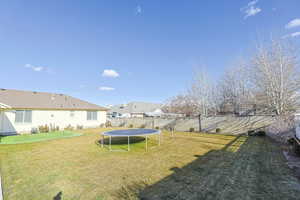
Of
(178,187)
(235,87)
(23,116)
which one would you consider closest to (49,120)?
(23,116)

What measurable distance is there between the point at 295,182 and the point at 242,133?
8.68 metres

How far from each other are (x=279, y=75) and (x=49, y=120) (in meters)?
21.3

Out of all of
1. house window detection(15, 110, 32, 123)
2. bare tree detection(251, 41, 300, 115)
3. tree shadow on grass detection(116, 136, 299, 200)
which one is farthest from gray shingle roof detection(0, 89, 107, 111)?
bare tree detection(251, 41, 300, 115)

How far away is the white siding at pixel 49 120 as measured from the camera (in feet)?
36.7

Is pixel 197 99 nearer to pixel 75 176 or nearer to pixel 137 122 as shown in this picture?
pixel 137 122

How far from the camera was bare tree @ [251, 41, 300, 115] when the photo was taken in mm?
10156

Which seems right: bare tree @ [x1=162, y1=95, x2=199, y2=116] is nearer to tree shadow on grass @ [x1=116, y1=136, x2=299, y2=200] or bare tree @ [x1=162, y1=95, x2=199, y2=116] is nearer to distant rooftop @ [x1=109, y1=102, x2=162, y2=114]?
distant rooftop @ [x1=109, y1=102, x2=162, y2=114]

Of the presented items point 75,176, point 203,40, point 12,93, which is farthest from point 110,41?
point 75,176

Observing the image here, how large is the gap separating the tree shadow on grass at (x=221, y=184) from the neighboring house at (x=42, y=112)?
1105cm

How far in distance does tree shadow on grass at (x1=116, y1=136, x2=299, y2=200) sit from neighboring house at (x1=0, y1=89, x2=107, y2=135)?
36.2 ft

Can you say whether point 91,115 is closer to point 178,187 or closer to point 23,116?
point 23,116

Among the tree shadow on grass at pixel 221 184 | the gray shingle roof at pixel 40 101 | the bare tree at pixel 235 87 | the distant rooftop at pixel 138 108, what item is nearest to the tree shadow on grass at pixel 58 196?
the tree shadow on grass at pixel 221 184

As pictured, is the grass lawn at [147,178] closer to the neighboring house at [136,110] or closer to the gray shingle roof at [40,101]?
the gray shingle roof at [40,101]

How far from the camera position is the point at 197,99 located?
65.9 ft
